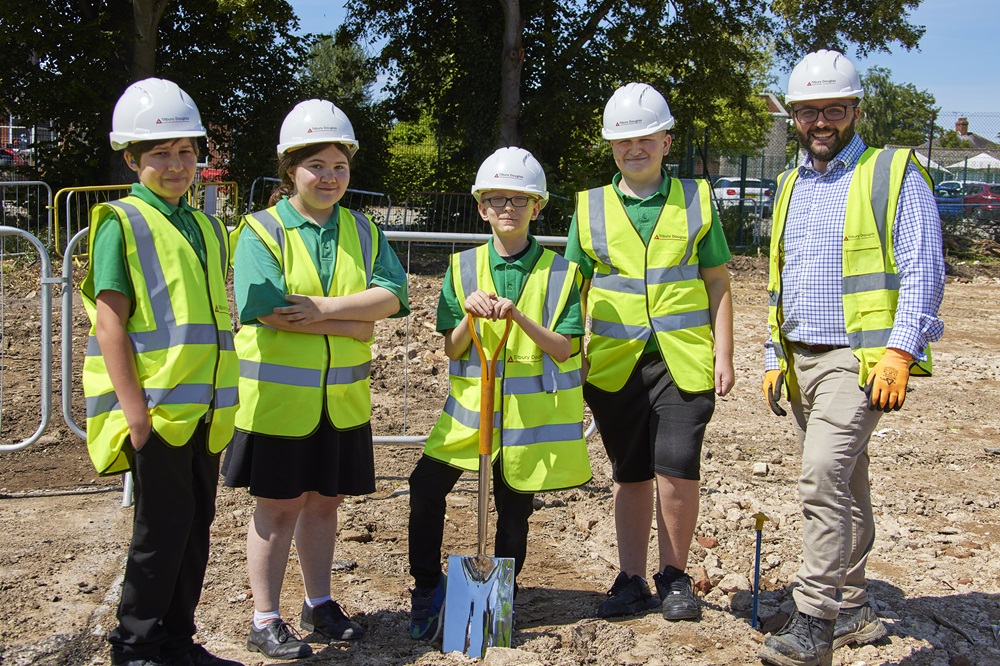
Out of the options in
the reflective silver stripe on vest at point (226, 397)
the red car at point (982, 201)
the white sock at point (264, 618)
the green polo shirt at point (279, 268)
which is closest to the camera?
the reflective silver stripe on vest at point (226, 397)

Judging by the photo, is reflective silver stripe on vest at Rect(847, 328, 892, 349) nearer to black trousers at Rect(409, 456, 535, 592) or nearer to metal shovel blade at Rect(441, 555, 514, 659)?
black trousers at Rect(409, 456, 535, 592)

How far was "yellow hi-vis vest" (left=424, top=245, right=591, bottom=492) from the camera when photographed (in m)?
3.78

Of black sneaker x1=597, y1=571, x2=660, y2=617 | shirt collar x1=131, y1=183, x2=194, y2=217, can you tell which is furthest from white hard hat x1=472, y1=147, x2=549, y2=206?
black sneaker x1=597, y1=571, x2=660, y2=617

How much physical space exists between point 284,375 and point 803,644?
2108 millimetres

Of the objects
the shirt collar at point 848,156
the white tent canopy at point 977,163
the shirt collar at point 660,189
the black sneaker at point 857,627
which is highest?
the white tent canopy at point 977,163

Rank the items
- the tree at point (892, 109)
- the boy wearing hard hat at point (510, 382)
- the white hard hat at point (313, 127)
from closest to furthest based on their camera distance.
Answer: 1. the white hard hat at point (313, 127)
2. the boy wearing hard hat at point (510, 382)
3. the tree at point (892, 109)

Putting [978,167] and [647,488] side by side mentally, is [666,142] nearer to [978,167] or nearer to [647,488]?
[647,488]

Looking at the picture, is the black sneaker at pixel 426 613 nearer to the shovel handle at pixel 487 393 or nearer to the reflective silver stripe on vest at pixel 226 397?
the shovel handle at pixel 487 393

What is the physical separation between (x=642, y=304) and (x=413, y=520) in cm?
126

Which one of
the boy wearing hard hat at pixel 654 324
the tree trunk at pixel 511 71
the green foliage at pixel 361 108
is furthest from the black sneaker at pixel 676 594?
the green foliage at pixel 361 108

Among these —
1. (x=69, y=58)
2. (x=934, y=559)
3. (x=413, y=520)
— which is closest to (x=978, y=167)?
(x=69, y=58)

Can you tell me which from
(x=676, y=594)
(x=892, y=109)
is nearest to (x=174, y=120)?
(x=676, y=594)

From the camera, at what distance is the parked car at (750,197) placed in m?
21.6

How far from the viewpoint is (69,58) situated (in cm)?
1695
